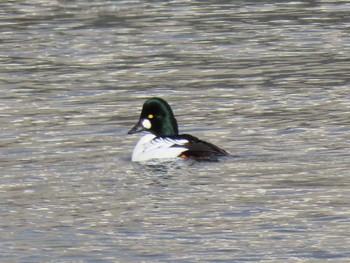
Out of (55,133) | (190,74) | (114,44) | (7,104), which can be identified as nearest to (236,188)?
(55,133)

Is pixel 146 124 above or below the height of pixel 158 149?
above

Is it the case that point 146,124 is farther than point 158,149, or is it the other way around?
point 146,124

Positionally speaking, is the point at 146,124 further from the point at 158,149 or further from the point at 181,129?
the point at 181,129

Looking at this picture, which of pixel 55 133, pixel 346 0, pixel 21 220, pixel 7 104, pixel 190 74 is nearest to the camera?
pixel 21 220

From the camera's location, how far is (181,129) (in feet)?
54.2

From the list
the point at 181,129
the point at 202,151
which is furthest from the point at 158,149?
the point at 181,129

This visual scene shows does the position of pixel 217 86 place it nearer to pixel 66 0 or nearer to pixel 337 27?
pixel 337 27

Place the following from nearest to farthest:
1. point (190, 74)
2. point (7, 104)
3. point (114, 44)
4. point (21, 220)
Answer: point (21, 220), point (7, 104), point (190, 74), point (114, 44)

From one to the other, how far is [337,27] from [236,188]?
1282cm

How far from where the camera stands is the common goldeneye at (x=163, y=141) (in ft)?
46.1

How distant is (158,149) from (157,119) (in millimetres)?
546

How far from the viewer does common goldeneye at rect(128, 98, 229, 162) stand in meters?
14.1

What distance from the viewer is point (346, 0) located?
2866 cm

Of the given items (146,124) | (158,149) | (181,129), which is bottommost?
(181,129)
